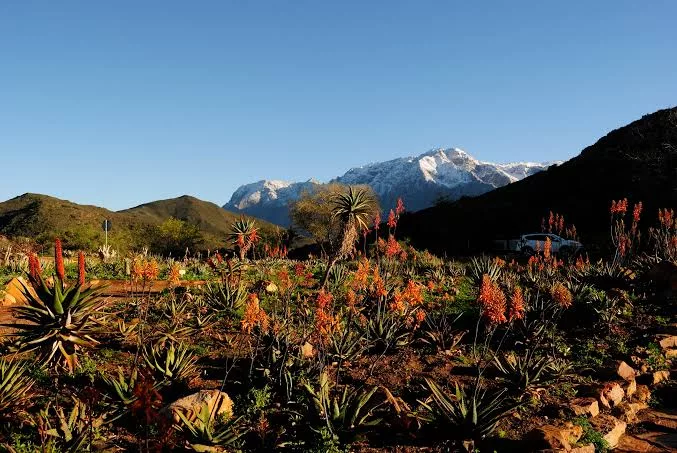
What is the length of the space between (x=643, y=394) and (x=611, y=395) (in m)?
0.97

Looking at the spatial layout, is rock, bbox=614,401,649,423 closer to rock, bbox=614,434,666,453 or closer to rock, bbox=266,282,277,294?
rock, bbox=614,434,666,453

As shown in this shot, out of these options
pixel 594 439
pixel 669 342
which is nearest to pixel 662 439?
pixel 594 439

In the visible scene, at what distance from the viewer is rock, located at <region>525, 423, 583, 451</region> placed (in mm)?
6043

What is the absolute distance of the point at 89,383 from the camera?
7707mm

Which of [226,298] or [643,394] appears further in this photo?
[226,298]

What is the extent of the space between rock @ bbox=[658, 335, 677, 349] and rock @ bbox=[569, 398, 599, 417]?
166 inches

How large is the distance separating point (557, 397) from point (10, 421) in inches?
327

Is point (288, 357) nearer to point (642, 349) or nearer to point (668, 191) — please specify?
point (642, 349)

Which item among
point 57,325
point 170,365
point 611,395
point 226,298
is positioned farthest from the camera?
point 226,298

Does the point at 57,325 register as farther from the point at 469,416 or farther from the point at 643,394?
the point at 643,394

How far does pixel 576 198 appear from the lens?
54.7 m

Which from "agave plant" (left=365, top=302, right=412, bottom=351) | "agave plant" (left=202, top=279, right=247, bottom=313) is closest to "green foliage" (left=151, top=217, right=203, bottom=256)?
"agave plant" (left=202, top=279, right=247, bottom=313)

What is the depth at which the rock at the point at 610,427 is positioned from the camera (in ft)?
22.5

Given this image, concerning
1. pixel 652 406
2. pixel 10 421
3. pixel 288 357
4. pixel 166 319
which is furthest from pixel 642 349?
pixel 10 421
